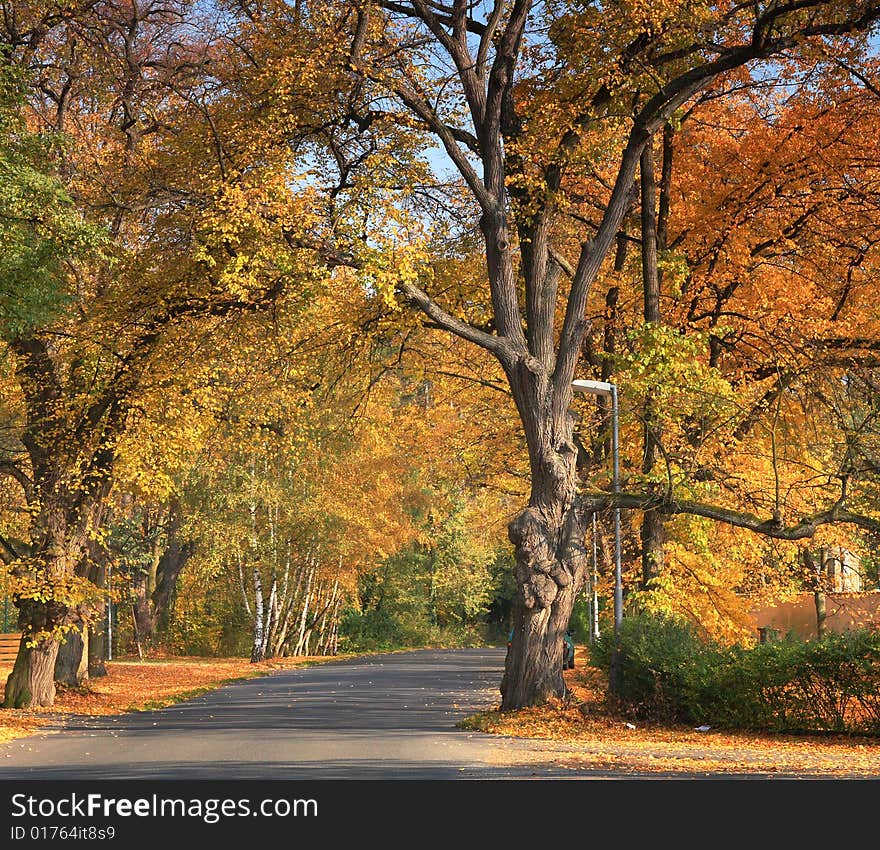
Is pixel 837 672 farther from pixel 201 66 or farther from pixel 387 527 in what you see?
pixel 387 527

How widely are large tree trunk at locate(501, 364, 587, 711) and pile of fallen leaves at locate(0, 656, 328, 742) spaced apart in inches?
322

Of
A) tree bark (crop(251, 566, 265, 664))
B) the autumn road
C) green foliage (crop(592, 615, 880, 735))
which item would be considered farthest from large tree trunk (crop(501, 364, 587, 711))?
tree bark (crop(251, 566, 265, 664))

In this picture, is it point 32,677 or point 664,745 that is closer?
point 664,745

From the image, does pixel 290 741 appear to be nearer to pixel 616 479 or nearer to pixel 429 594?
pixel 616 479

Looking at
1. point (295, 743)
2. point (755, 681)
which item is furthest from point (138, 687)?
point (755, 681)

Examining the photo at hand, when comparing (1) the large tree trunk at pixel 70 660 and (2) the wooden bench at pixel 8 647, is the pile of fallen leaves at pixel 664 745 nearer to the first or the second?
(1) the large tree trunk at pixel 70 660

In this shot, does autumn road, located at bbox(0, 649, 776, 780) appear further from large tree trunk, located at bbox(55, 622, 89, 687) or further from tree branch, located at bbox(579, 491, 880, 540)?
tree branch, located at bbox(579, 491, 880, 540)

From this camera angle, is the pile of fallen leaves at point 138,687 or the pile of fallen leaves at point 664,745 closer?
the pile of fallen leaves at point 664,745

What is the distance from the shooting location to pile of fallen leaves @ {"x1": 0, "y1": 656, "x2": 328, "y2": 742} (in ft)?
69.2

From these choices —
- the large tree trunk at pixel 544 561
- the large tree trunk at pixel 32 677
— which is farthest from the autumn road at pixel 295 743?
the large tree trunk at pixel 32 677

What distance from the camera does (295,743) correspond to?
15797 mm

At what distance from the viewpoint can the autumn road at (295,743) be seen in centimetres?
1252

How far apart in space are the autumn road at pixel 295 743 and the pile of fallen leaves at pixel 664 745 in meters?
0.63

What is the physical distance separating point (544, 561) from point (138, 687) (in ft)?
47.9
